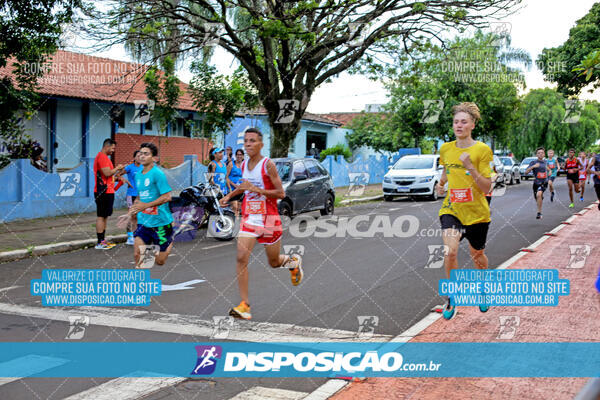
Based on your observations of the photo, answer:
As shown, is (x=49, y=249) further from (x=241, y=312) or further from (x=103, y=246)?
(x=241, y=312)

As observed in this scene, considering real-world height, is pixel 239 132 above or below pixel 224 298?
above

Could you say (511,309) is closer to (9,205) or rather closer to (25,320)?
(25,320)

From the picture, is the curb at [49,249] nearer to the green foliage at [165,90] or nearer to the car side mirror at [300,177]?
the car side mirror at [300,177]

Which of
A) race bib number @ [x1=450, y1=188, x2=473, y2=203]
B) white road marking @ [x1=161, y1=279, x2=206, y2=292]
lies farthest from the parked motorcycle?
race bib number @ [x1=450, y1=188, x2=473, y2=203]

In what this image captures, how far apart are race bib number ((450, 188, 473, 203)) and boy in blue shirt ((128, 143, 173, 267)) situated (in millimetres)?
3120

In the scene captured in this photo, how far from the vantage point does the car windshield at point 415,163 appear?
23.2m

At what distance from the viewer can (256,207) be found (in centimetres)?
568

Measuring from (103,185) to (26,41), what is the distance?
12.9 ft

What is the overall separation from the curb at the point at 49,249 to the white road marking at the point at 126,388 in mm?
6784

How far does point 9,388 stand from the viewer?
172 inches

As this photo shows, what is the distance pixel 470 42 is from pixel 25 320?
31756 millimetres

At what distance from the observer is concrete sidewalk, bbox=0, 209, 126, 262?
10.9 m

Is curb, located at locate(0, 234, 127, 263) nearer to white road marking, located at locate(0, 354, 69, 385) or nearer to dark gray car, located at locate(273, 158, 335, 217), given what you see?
dark gray car, located at locate(273, 158, 335, 217)

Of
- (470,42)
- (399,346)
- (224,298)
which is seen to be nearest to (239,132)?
(470,42)
